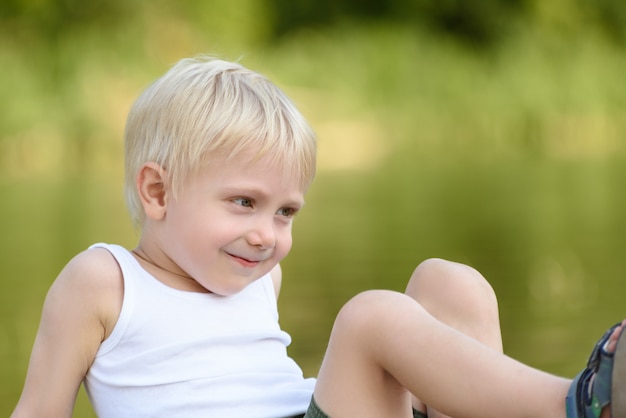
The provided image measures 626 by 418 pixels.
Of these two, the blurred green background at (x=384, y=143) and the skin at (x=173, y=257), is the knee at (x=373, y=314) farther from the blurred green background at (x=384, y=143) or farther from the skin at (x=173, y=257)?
the blurred green background at (x=384, y=143)

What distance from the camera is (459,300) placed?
153 cm

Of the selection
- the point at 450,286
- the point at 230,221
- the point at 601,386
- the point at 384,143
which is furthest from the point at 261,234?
→ the point at 384,143

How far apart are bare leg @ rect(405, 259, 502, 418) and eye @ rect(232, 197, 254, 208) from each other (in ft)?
0.82

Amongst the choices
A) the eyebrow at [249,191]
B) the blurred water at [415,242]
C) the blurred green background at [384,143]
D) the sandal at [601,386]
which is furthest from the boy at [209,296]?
the blurred water at [415,242]

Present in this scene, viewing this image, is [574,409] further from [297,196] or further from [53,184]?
[53,184]

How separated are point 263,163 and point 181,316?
0.21m

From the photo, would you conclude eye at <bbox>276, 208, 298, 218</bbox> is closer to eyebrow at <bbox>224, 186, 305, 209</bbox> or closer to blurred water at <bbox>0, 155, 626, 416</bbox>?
eyebrow at <bbox>224, 186, 305, 209</bbox>

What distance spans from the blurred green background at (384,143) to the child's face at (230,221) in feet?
1.42

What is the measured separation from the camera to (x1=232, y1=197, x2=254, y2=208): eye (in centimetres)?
148

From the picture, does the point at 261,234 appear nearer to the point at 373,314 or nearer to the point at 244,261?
the point at 244,261

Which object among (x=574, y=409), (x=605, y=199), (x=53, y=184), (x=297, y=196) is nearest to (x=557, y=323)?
(x=297, y=196)

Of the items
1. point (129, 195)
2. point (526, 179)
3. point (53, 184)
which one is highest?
point (129, 195)

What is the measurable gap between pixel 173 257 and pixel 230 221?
0.10m

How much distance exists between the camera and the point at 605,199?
577 centimetres
